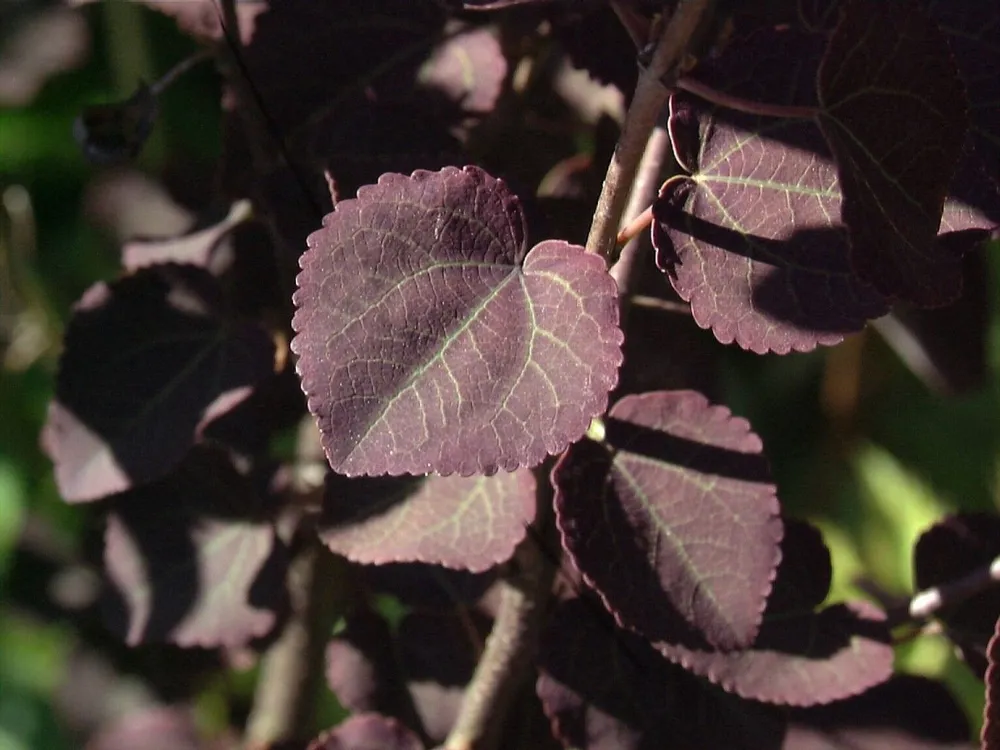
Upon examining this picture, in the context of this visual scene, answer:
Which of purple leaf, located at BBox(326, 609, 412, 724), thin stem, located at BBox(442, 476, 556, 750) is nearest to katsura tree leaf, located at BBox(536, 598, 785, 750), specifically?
thin stem, located at BBox(442, 476, 556, 750)

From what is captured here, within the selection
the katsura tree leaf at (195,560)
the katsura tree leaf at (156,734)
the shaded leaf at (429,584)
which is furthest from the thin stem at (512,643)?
the katsura tree leaf at (156,734)

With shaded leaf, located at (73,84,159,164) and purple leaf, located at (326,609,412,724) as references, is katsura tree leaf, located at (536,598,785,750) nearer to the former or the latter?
purple leaf, located at (326,609,412,724)

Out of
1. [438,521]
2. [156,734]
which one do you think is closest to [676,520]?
[438,521]

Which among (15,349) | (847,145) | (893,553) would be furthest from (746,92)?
(893,553)

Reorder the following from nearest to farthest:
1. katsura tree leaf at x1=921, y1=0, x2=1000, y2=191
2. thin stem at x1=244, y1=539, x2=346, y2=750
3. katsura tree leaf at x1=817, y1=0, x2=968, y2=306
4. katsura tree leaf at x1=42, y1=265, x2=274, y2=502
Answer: katsura tree leaf at x1=817, y1=0, x2=968, y2=306 < katsura tree leaf at x1=921, y1=0, x2=1000, y2=191 < katsura tree leaf at x1=42, y1=265, x2=274, y2=502 < thin stem at x1=244, y1=539, x2=346, y2=750

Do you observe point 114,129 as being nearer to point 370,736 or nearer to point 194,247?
point 194,247

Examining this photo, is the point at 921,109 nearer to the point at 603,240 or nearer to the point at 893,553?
the point at 603,240
